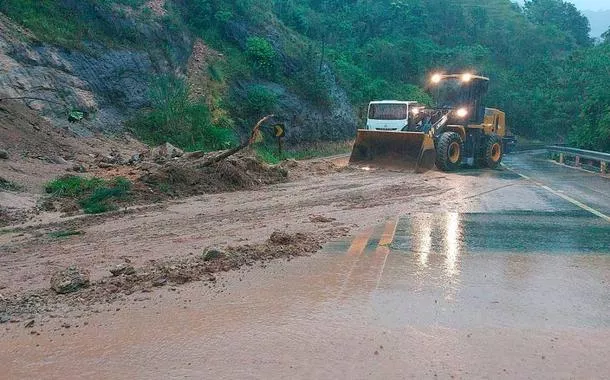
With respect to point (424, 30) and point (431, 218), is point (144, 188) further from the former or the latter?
point (424, 30)

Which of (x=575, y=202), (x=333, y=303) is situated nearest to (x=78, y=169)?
(x=333, y=303)

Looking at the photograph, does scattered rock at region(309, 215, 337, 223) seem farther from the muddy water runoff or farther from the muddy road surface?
the muddy water runoff

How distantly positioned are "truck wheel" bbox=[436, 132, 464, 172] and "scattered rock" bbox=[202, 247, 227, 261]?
528 inches

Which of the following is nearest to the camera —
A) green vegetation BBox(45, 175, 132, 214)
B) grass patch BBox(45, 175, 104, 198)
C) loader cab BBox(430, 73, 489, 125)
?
green vegetation BBox(45, 175, 132, 214)

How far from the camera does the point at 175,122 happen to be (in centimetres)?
2156

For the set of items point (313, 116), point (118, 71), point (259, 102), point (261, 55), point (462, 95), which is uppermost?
point (261, 55)

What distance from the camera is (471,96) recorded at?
20.7 meters

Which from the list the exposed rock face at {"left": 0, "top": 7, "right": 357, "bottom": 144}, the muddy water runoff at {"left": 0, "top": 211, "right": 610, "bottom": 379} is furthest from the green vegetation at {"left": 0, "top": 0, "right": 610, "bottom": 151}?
the muddy water runoff at {"left": 0, "top": 211, "right": 610, "bottom": 379}

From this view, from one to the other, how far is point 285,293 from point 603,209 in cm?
839

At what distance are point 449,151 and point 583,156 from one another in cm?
708

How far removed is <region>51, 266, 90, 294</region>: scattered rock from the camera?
18.1 ft

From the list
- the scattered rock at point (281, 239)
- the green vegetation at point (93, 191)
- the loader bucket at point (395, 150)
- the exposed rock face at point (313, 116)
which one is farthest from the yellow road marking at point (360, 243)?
the exposed rock face at point (313, 116)

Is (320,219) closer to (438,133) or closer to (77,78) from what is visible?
(438,133)

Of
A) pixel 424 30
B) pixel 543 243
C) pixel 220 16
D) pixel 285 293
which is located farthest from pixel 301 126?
pixel 424 30
